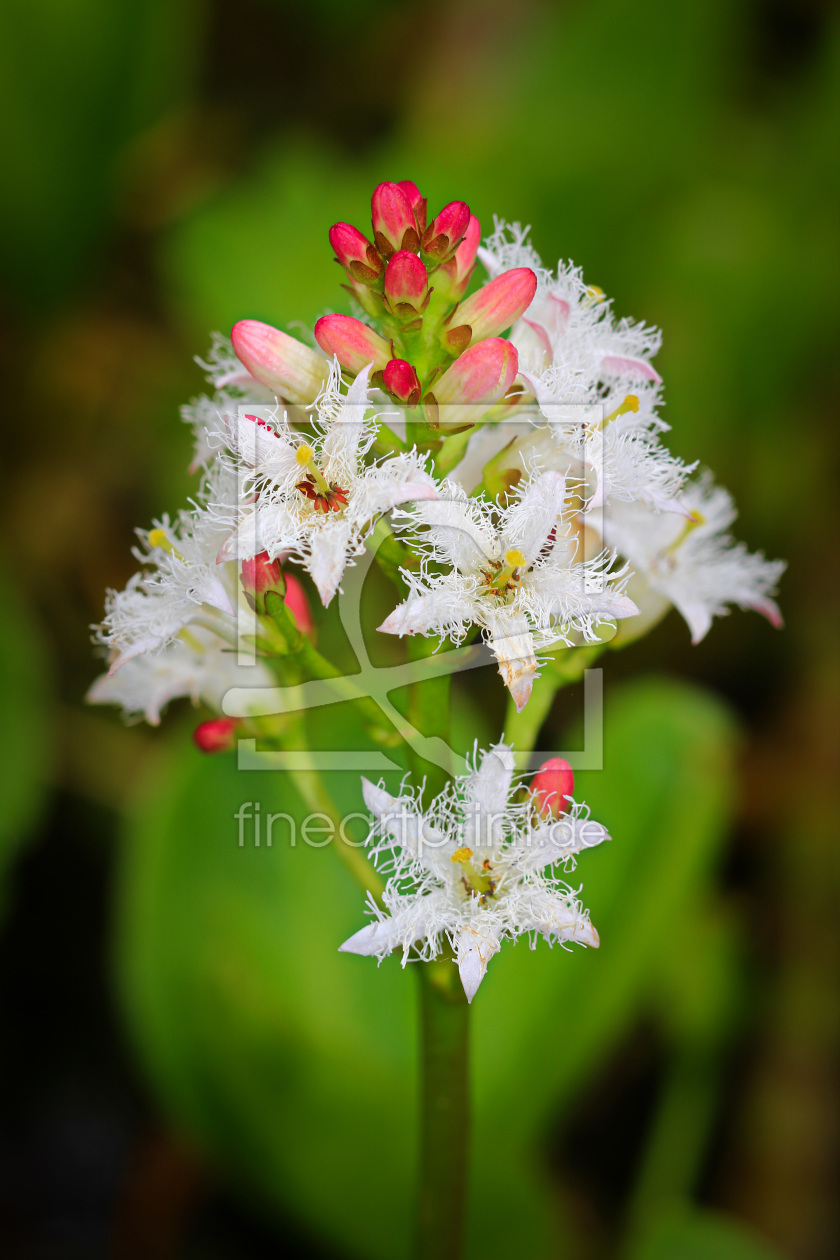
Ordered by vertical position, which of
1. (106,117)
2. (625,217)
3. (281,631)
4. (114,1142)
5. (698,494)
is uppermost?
(106,117)

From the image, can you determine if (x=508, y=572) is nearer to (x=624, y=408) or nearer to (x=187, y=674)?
(x=624, y=408)

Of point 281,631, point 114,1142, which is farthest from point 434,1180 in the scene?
point 114,1142

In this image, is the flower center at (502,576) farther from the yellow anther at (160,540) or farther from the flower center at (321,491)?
the yellow anther at (160,540)

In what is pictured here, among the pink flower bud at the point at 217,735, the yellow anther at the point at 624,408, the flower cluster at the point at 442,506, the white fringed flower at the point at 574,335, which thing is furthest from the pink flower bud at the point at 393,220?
the pink flower bud at the point at 217,735

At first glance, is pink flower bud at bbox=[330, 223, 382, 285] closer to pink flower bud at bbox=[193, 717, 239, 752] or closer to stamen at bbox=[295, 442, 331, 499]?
stamen at bbox=[295, 442, 331, 499]

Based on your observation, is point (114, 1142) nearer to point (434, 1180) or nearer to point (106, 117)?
point (434, 1180)

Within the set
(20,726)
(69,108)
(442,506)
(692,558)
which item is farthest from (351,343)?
(69,108)
